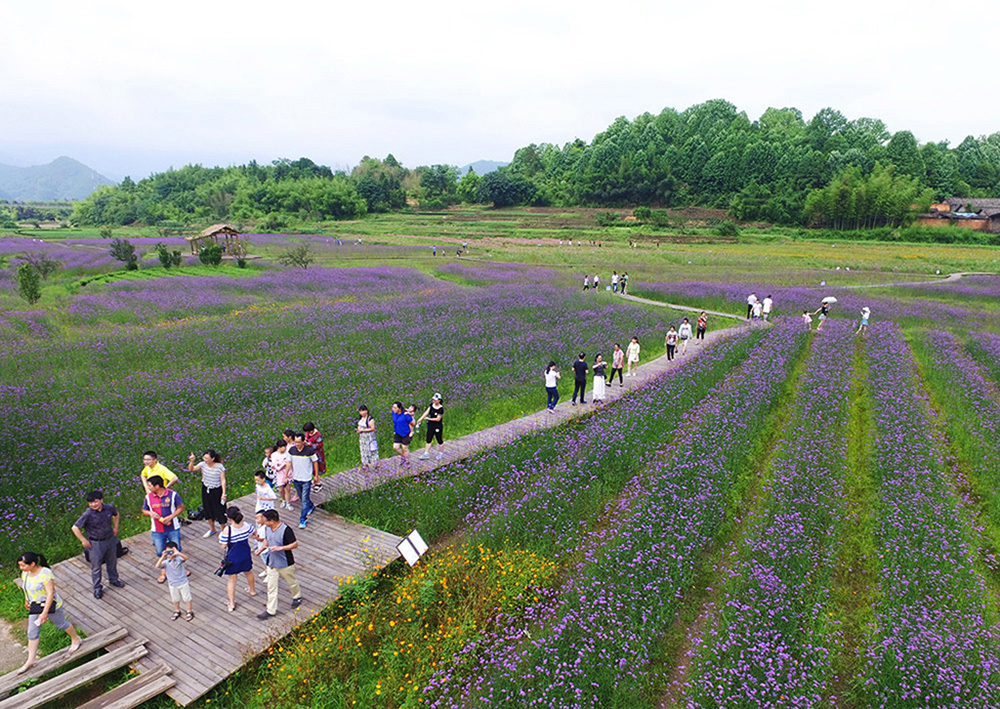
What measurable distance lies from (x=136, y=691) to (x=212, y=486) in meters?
3.84

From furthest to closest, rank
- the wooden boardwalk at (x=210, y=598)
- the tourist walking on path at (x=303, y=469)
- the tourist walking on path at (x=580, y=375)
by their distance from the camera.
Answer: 1. the tourist walking on path at (x=580, y=375)
2. the tourist walking on path at (x=303, y=469)
3. the wooden boardwalk at (x=210, y=598)

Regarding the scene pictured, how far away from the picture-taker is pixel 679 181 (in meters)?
122

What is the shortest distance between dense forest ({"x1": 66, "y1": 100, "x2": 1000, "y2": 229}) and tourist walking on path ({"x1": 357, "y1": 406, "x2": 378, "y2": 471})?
329ft

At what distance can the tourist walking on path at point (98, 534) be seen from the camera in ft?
28.1

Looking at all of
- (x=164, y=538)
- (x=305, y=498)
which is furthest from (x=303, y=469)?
(x=164, y=538)

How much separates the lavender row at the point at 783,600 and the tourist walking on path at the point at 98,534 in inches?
349

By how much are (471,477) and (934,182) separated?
129 meters

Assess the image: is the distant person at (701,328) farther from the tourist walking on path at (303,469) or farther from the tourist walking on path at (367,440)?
the tourist walking on path at (303,469)

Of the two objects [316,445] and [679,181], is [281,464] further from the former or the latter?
[679,181]

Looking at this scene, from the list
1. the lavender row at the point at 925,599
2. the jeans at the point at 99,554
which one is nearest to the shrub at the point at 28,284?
the jeans at the point at 99,554

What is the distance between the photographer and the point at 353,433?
15.1 metres

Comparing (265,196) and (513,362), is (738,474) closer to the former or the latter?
(513,362)

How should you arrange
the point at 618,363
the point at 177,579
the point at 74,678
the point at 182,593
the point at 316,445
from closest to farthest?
the point at 74,678 < the point at 177,579 < the point at 182,593 < the point at 316,445 < the point at 618,363

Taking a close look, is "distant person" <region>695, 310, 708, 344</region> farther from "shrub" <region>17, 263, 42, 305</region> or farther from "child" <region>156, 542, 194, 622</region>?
"shrub" <region>17, 263, 42, 305</region>
